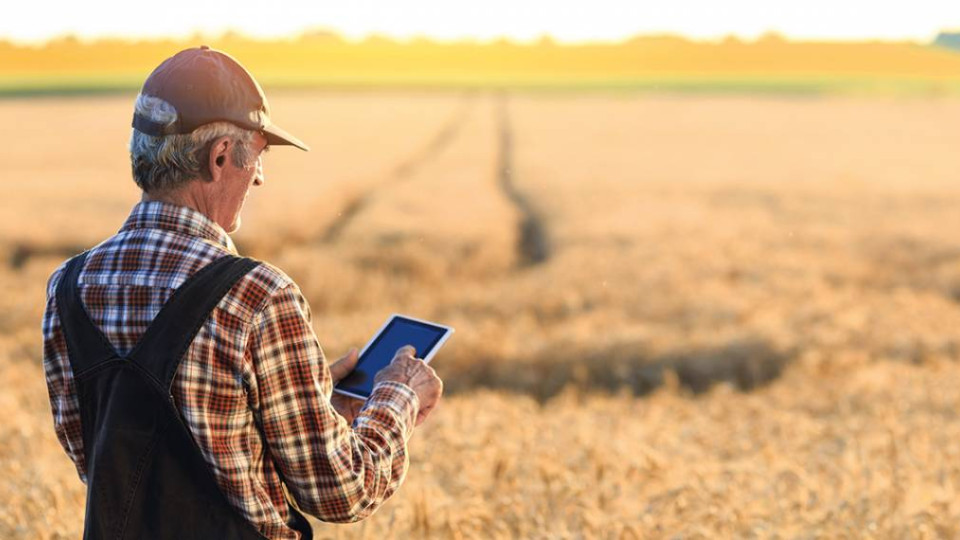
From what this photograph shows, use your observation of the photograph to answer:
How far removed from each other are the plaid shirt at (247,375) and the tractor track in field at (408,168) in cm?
1582

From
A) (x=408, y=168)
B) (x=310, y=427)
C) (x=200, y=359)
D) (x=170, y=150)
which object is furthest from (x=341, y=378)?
(x=408, y=168)

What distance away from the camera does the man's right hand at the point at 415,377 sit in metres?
2.78

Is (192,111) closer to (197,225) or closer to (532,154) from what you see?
(197,225)

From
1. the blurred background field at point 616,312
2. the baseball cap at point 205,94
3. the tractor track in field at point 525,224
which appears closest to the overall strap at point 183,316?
the baseball cap at point 205,94

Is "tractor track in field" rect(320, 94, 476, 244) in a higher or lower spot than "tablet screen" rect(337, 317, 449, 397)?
lower

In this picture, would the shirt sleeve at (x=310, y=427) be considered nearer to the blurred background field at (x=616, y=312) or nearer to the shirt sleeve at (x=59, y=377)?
the shirt sleeve at (x=59, y=377)

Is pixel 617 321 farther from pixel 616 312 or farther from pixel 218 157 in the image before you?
pixel 218 157

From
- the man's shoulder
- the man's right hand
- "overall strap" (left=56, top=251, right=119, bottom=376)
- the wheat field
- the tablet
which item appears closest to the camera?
the man's shoulder

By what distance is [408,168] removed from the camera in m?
32.6

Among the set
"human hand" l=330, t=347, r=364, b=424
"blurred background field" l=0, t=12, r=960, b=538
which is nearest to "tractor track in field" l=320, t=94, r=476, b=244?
"blurred background field" l=0, t=12, r=960, b=538

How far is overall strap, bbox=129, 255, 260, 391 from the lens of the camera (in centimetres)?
234

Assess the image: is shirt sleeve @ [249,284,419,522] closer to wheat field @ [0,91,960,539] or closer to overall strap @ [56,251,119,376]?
overall strap @ [56,251,119,376]

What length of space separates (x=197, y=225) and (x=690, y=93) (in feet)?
298

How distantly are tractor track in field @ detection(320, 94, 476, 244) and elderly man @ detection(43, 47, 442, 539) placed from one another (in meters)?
15.8
